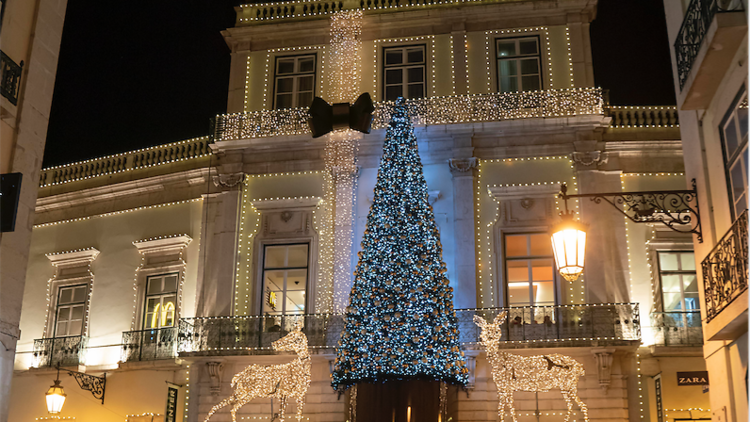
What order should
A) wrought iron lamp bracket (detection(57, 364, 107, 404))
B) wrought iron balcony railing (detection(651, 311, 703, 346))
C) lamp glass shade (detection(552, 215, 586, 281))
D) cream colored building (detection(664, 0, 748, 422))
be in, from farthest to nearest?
wrought iron lamp bracket (detection(57, 364, 107, 404)) < wrought iron balcony railing (detection(651, 311, 703, 346)) < lamp glass shade (detection(552, 215, 586, 281)) < cream colored building (detection(664, 0, 748, 422))

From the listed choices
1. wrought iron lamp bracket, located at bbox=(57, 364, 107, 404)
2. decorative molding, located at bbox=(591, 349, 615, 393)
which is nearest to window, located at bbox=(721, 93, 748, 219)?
decorative molding, located at bbox=(591, 349, 615, 393)

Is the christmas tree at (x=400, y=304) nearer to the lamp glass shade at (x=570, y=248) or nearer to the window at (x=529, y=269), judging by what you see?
Answer: the window at (x=529, y=269)

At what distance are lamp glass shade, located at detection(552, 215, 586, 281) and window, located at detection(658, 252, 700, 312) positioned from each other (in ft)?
25.0

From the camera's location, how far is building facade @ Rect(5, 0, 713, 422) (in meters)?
14.0

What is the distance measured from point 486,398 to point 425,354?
2.45 m

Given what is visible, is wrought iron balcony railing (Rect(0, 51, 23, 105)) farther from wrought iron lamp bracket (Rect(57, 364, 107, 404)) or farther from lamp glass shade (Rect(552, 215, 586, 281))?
wrought iron lamp bracket (Rect(57, 364, 107, 404))

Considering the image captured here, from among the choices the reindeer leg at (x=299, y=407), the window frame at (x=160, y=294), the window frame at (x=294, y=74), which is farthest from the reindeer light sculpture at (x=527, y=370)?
the window frame at (x=294, y=74)

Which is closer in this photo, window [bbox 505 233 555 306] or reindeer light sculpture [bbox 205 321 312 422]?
reindeer light sculpture [bbox 205 321 312 422]

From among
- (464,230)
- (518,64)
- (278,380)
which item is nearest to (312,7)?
(518,64)

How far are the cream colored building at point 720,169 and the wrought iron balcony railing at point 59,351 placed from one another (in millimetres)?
12313

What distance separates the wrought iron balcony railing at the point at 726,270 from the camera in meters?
7.04

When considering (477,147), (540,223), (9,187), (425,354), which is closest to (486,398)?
(425,354)

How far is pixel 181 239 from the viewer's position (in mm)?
16297

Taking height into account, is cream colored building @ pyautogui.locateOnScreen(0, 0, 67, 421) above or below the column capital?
below
